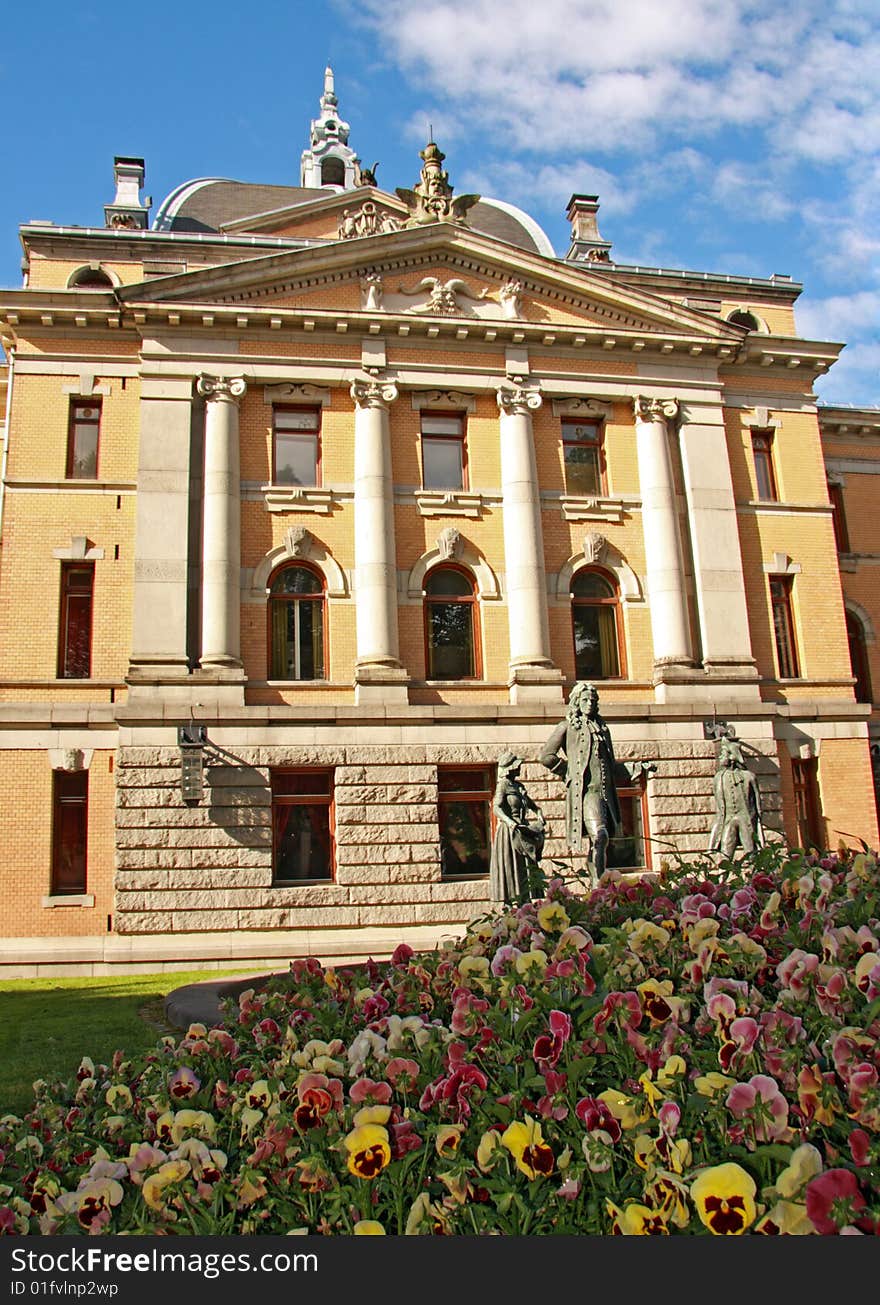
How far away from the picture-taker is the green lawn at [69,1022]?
8.58 meters

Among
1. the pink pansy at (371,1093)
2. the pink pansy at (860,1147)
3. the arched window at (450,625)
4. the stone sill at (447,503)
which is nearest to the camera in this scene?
Result: the pink pansy at (860,1147)

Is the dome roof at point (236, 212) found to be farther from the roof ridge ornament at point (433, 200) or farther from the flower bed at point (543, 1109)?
the flower bed at point (543, 1109)

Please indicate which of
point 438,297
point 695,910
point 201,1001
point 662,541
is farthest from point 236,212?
point 695,910

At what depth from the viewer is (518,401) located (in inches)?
909

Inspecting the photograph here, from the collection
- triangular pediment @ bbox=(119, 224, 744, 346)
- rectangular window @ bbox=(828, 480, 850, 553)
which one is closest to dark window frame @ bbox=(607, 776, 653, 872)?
triangular pediment @ bbox=(119, 224, 744, 346)

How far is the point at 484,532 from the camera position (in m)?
22.6

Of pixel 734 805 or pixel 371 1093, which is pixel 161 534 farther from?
pixel 371 1093

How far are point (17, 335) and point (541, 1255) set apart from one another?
23.1m

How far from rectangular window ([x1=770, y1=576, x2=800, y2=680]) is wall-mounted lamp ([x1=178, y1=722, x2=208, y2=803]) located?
13577mm

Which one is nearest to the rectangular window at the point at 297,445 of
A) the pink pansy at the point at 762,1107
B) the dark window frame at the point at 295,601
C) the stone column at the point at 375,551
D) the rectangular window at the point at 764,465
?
the stone column at the point at 375,551

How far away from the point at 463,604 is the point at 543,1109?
1883 centimetres

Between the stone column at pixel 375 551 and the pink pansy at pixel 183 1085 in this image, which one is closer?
the pink pansy at pixel 183 1085

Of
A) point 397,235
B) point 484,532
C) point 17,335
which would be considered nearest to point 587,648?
point 484,532

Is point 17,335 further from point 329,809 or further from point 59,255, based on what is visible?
point 329,809
